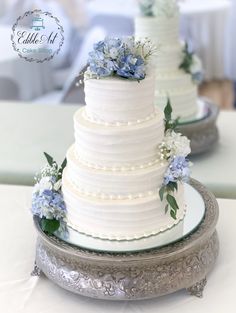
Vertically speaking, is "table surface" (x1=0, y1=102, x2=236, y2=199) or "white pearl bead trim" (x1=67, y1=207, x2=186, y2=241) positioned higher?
"white pearl bead trim" (x1=67, y1=207, x2=186, y2=241)

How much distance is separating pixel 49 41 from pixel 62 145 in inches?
15.3

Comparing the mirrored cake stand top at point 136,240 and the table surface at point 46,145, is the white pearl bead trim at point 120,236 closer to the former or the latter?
the mirrored cake stand top at point 136,240

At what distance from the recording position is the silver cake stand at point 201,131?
1.39 metres

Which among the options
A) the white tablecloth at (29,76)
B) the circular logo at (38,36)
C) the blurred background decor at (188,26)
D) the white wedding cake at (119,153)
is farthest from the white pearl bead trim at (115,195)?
the blurred background decor at (188,26)

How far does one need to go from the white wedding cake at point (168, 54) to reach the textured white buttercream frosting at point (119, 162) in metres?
0.47

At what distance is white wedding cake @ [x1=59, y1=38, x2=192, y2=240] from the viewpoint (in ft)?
2.93

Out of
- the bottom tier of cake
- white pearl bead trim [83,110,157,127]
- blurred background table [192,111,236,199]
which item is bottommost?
blurred background table [192,111,236,199]

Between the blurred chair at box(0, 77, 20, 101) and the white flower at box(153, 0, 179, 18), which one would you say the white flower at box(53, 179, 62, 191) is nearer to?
the white flower at box(153, 0, 179, 18)

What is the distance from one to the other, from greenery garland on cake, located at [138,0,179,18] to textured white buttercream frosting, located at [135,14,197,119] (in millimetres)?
11

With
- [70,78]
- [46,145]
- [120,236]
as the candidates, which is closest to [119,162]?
[120,236]

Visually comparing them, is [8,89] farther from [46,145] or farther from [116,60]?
[116,60]

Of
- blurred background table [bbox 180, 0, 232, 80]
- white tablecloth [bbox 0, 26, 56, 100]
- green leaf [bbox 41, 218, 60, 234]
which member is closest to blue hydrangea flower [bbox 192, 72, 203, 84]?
green leaf [bbox 41, 218, 60, 234]

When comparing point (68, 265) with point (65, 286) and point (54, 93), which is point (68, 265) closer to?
point (65, 286)

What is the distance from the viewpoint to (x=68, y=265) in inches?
36.9
